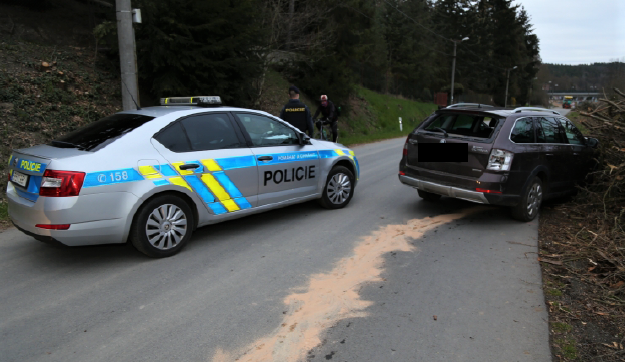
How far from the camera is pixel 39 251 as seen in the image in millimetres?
5195

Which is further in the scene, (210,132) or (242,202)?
(242,202)

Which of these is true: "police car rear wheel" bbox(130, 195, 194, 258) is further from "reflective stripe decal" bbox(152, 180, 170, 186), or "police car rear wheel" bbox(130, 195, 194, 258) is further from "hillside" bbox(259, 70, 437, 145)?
"hillside" bbox(259, 70, 437, 145)

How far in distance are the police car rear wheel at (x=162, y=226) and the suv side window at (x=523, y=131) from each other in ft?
14.6

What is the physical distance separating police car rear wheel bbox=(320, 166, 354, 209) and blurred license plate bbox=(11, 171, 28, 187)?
3.86 meters

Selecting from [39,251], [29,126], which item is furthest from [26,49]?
[39,251]

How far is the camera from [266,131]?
619 centimetres

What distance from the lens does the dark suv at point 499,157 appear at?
623cm

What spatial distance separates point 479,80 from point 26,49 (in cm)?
5680

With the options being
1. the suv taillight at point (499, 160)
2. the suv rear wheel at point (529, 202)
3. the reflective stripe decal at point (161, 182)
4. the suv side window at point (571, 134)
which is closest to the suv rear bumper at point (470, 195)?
the suv rear wheel at point (529, 202)

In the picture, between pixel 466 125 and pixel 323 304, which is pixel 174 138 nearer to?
pixel 323 304

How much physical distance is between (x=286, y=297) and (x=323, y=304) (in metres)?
0.35

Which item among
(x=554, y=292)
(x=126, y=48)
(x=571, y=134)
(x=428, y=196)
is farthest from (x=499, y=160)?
(x=126, y=48)

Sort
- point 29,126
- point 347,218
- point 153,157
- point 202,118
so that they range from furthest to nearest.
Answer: point 29,126 → point 347,218 → point 202,118 → point 153,157

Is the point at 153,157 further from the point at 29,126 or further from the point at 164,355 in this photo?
the point at 29,126
